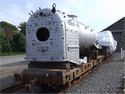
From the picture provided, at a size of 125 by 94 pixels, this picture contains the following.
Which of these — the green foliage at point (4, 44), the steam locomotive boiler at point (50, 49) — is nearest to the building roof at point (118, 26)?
the green foliage at point (4, 44)

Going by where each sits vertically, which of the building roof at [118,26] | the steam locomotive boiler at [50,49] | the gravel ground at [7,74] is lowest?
the gravel ground at [7,74]

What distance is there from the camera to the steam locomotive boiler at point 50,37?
14.6 feet

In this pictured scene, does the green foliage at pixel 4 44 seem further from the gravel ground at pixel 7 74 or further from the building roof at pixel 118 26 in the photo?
the building roof at pixel 118 26

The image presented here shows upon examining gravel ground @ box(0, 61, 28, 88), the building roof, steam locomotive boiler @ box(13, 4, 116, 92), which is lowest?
gravel ground @ box(0, 61, 28, 88)

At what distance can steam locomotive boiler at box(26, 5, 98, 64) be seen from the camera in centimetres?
446

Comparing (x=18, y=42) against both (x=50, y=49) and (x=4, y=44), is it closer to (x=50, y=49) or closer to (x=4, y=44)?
(x=4, y=44)

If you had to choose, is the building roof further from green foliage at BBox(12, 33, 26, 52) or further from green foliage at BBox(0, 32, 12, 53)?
green foliage at BBox(0, 32, 12, 53)

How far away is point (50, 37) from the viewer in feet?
14.9

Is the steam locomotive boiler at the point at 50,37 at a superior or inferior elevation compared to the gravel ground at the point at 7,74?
superior

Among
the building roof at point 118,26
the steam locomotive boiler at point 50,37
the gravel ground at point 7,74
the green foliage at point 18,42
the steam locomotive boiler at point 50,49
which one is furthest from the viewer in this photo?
the green foliage at point 18,42

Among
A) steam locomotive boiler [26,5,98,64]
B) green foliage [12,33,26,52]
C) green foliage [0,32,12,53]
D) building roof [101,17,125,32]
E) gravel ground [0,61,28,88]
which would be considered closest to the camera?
steam locomotive boiler [26,5,98,64]

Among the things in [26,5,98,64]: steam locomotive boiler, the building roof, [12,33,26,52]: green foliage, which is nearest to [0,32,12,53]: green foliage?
[12,33,26,52]: green foliage

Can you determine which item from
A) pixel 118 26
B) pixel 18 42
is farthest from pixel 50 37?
pixel 118 26

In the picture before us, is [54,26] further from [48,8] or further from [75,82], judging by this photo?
[75,82]
